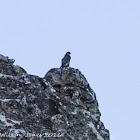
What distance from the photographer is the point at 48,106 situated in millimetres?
23359

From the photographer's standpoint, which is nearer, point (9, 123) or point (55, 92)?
point (9, 123)

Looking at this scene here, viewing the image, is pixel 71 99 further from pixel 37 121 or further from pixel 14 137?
pixel 14 137

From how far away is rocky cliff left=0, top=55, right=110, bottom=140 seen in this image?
2159 centimetres

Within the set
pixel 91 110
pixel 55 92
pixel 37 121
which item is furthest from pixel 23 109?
pixel 91 110

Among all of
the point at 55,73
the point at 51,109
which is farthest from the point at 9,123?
the point at 55,73

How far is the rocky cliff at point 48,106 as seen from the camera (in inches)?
850

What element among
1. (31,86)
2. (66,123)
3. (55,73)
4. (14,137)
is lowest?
(14,137)

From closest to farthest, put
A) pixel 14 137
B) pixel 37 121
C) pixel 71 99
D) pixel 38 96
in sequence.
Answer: pixel 14 137 → pixel 37 121 → pixel 38 96 → pixel 71 99

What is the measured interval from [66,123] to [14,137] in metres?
3.19

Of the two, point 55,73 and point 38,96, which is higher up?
point 55,73

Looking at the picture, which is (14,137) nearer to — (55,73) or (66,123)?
(66,123)

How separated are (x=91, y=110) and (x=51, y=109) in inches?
114

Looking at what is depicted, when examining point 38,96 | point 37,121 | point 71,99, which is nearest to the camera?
point 37,121

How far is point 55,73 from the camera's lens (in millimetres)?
26797
